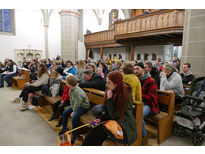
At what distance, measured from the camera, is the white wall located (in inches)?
502

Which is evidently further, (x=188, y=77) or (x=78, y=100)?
(x=188, y=77)

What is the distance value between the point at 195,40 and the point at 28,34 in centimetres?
1406

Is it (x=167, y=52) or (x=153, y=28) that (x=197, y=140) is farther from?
(x=167, y=52)

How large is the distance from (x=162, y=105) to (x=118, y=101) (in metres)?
1.73

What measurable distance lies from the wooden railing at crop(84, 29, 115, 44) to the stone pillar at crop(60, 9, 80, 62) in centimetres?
258

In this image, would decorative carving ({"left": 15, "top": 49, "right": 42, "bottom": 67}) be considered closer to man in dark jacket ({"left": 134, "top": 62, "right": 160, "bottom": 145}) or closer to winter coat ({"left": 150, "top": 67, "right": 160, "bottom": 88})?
winter coat ({"left": 150, "top": 67, "right": 160, "bottom": 88})

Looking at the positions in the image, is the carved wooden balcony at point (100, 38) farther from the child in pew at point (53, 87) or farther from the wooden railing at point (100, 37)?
the child in pew at point (53, 87)

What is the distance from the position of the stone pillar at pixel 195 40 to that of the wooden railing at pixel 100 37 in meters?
7.88

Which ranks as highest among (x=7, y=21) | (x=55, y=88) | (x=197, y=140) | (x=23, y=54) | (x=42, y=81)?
(x=7, y=21)

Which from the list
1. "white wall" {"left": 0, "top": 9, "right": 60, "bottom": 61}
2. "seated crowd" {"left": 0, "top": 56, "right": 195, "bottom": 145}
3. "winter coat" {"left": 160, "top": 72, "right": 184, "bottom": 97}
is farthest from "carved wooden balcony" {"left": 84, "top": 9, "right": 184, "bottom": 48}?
"white wall" {"left": 0, "top": 9, "right": 60, "bottom": 61}

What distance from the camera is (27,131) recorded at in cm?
299

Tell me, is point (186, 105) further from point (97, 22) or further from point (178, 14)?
point (97, 22)

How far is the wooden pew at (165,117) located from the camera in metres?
2.53

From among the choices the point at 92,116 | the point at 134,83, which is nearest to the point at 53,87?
the point at 92,116
